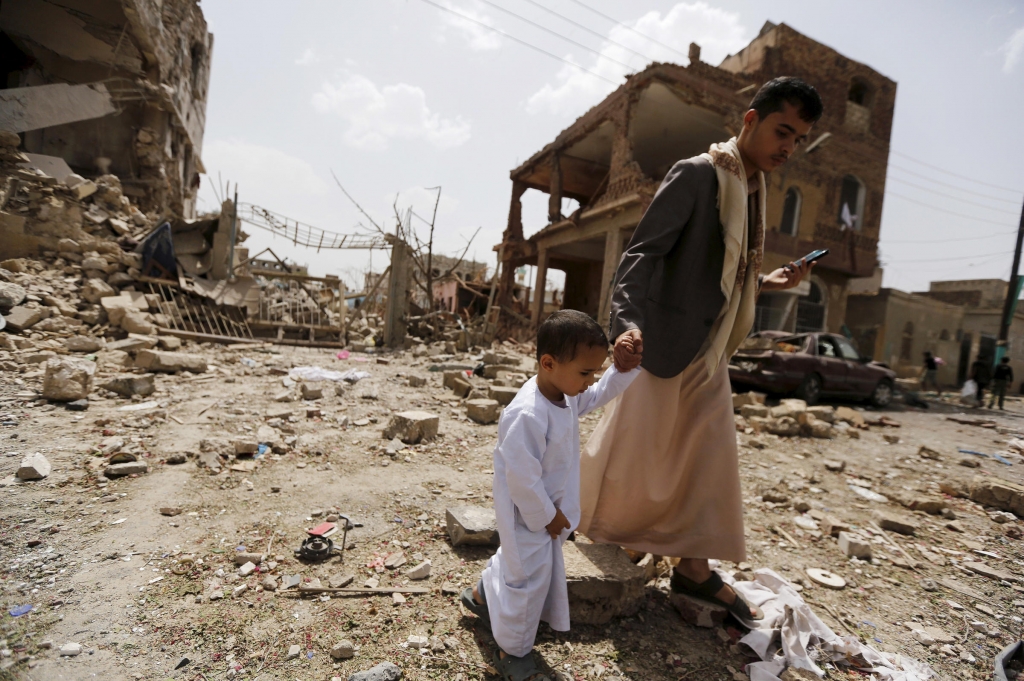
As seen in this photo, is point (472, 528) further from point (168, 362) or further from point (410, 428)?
point (168, 362)

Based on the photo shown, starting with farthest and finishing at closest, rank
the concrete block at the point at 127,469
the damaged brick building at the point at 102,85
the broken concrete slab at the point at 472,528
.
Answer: the damaged brick building at the point at 102,85, the concrete block at the point at 127,469, the broken concrete slab at the point at 472,528

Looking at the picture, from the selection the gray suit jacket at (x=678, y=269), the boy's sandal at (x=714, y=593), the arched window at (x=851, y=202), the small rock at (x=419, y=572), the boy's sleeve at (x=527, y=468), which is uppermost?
the arched window at (x=851, y=202)

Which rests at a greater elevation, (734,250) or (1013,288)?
(1013,288)

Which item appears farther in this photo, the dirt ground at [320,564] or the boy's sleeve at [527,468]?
the dirt ground at [320,564]

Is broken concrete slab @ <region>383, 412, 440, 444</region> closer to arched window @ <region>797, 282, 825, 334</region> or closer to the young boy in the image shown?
the young boy

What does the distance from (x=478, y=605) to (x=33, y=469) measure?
8.95 feet

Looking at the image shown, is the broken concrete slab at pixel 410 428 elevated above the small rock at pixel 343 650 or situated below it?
above

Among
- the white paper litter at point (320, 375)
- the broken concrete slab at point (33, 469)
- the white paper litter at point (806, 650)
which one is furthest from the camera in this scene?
the white paper litter at point (320, 375)

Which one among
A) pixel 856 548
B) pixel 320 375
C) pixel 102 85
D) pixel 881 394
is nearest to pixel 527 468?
pixel 856 548

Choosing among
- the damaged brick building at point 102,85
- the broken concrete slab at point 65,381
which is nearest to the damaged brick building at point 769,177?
the broken concrete slab at point 65,381

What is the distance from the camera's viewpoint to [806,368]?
8.33 meters

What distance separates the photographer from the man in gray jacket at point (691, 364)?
1735 mm

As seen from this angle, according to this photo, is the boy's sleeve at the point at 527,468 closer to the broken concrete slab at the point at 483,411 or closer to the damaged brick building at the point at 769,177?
the broken concrete slab at the point at 483,411

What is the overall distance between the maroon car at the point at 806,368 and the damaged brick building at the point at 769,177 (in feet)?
11.2
